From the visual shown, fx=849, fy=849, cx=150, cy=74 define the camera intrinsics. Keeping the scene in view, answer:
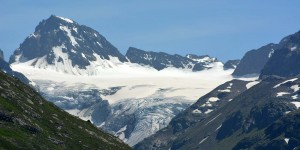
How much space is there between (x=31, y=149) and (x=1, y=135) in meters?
8.10

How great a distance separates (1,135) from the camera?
195m

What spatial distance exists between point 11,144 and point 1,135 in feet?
13.5

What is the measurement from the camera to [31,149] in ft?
651

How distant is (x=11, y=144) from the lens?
631ft

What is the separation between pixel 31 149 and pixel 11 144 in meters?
7.24
